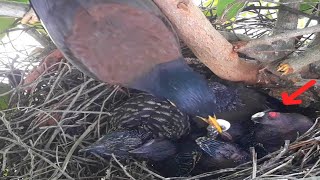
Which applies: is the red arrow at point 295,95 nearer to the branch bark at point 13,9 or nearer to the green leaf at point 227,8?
the green leaf at point 227,8

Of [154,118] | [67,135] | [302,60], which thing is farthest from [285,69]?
[67,135]

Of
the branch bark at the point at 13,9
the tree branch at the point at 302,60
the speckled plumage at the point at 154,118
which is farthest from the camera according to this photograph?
the speckled plumage at the point at 154,118

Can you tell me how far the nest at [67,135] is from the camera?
1028 mm

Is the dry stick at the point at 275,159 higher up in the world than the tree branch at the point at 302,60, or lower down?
lower down

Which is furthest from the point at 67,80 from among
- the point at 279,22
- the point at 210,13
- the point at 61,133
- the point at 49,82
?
the point at 279,22

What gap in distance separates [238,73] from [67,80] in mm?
436

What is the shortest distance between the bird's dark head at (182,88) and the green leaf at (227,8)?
0.12m

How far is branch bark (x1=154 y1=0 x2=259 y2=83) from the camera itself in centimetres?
93

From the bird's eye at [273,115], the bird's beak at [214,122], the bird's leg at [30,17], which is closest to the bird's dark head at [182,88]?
the bird's beak at [214,122]

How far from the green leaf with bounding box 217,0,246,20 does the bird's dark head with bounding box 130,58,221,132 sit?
0.41 ft

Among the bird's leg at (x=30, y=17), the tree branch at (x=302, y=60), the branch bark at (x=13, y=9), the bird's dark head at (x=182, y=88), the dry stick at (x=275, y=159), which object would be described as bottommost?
the dry stick at (x=275, y=159)

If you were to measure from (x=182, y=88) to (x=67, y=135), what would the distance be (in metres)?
0.28

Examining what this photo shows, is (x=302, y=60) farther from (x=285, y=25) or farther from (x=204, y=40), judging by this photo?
(x=204, y=40)

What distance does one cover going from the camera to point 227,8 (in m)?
0.97
